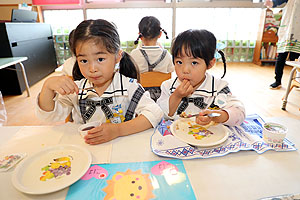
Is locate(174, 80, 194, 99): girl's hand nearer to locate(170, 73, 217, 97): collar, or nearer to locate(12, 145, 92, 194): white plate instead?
locate(170, 73, 217, 97): collar

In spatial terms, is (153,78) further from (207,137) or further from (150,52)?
(207,137)

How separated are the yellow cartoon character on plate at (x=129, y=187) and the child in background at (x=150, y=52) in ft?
6.16

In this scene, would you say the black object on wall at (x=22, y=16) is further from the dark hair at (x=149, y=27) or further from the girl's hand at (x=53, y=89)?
the girl's hand at (x=53, y=89)

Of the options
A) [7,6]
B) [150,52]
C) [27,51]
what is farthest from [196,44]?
[7,6]

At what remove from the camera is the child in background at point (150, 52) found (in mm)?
2398

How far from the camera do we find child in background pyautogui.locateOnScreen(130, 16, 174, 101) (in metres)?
2.40

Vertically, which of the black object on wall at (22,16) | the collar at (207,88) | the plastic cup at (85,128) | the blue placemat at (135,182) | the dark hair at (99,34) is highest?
the black object on wall at (22,16)

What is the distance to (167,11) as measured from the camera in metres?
5.32

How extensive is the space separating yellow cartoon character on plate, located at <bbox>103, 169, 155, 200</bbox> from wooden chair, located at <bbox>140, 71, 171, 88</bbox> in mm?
1608

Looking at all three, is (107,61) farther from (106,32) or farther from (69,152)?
(69,152)

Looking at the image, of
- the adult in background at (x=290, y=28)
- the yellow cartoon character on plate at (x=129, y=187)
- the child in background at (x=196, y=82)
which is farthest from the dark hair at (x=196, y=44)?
the adult in background at (x=290, y=28)

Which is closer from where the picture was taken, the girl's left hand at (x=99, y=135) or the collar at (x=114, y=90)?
the girl's left hand at (x=99, y=135)

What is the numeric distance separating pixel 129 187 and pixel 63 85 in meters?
0.49

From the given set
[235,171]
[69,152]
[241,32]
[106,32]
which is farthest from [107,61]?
[241,32]
